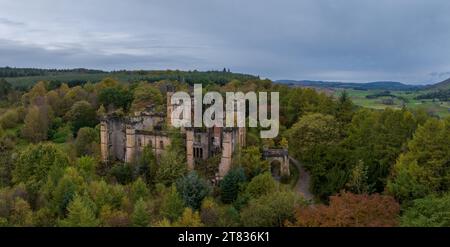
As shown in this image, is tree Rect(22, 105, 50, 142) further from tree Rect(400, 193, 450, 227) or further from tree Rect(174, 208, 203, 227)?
tree Rect(400, 193, 450, 227)

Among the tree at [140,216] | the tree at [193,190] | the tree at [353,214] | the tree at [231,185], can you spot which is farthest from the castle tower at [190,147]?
the tree at [353,214]

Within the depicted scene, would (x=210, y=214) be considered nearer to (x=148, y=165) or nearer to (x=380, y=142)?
(x=148, y=165)

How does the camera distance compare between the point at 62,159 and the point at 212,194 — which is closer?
the point at 212,194

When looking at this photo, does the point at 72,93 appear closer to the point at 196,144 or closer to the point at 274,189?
the point at 196,144

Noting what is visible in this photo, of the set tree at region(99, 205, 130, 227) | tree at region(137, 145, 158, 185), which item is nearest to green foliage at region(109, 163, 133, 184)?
tree at region(137, 145, 158, 185)

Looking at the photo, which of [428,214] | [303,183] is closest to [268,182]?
[303,183]

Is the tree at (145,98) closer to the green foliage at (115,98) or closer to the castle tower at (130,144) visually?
the green foliage at (115,98)
